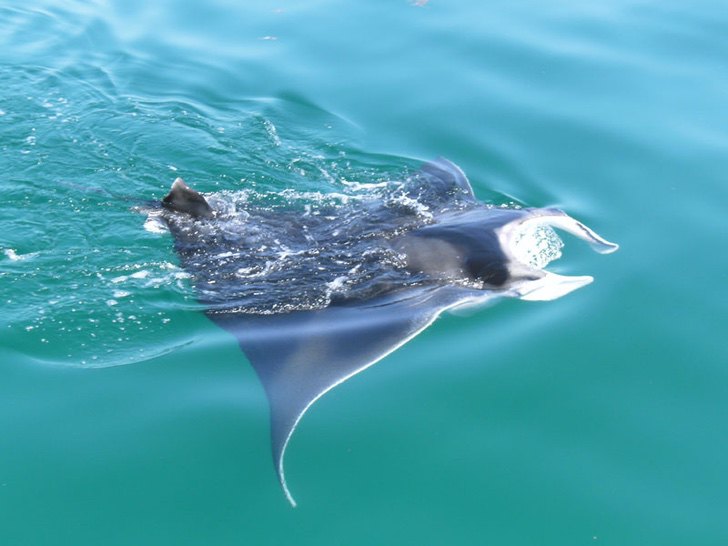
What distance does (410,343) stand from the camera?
681 centimetres

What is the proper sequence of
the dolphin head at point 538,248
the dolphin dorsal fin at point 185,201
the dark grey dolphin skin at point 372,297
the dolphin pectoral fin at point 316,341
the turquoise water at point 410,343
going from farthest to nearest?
the dolphin dorsal fin at point 185,201 < the dolphin head at point 538,248 < the dark grey dolphin skin at point 372,297 < the dolphin pectoral fin at point 316,341 < the turquoise water at point 410,343

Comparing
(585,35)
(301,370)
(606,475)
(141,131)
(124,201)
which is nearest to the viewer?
(606,475)

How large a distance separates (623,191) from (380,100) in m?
4.03

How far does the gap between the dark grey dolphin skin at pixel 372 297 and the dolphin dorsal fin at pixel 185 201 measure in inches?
0.4

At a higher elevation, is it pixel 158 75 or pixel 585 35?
pixel 585 35

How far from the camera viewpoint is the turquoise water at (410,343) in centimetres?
540

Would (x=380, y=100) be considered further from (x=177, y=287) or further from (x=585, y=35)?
(x=177, y=287)

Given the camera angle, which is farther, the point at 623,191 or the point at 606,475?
the point at 623,191

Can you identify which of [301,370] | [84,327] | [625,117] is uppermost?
[625,117]

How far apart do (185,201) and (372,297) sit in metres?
2.47

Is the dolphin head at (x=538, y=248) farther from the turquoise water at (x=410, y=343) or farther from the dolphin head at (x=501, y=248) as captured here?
the turquoise water at (x=410, y=343)

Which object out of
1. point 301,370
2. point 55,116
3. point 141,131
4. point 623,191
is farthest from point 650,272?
point 55,116

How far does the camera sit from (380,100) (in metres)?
11.9

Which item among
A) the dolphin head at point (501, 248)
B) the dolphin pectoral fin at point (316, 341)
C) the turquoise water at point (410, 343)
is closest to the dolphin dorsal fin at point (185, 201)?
the turquoise water at point (410, 343)
